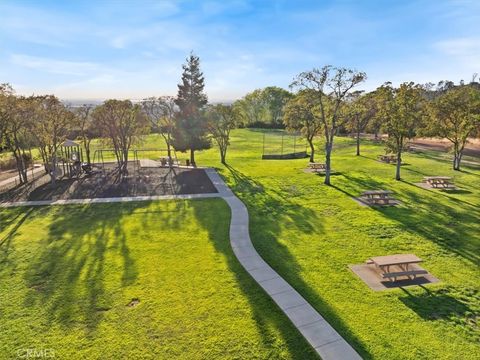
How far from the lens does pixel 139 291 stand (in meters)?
10.3

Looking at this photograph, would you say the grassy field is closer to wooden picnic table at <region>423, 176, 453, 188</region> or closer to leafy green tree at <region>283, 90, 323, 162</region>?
wooden picnic table at <region>423, 176, 453, 188</region>

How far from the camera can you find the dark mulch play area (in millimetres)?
22266

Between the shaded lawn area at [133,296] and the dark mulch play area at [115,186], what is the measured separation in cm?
Result: 620

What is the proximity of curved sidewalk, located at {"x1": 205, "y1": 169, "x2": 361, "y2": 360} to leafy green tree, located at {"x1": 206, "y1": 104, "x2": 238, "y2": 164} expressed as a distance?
22185 mm

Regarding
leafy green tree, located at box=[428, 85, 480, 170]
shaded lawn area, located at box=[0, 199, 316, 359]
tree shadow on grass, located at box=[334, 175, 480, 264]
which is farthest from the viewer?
leafy green tree, located at box=[428, 85, 480, 170]

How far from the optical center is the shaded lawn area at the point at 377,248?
851 cm

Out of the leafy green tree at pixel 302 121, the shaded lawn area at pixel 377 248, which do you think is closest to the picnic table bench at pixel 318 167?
the shaded lawn area at pixel 377 248

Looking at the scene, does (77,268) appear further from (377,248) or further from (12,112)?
(12,112)

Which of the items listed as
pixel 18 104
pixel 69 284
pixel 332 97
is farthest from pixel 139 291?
pixel 332 97

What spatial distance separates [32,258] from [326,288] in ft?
36.0

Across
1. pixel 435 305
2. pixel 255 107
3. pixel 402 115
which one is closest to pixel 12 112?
pixel 435 305

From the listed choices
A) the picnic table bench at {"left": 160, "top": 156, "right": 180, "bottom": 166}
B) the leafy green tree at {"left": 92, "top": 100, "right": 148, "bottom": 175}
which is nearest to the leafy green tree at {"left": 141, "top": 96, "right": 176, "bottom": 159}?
the picnic table bench at {"left": 160, "top": 156, "right": 180, "bottom": 166}

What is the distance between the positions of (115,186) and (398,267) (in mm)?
19916

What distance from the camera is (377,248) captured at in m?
13.8
